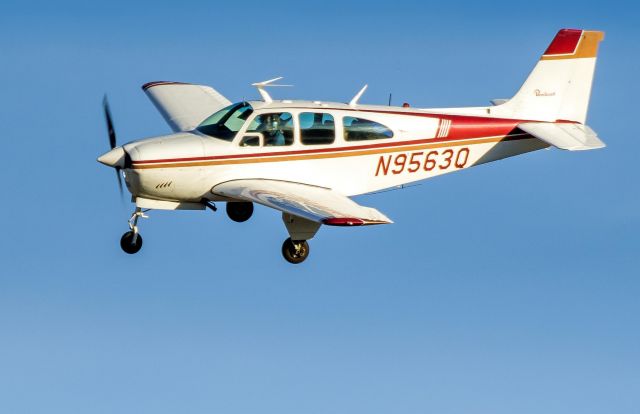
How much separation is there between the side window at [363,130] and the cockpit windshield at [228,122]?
2.03 meters

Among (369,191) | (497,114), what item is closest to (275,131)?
(369,191)

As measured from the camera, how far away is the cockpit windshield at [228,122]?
2730 centimetres

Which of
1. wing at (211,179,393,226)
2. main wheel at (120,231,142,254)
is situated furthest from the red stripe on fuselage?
main wheel at (120,231,142,254)

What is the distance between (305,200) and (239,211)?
3164 mm

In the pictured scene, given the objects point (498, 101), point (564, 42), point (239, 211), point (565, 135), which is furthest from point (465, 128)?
point (239, 211)

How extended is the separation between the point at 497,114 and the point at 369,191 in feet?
11.1

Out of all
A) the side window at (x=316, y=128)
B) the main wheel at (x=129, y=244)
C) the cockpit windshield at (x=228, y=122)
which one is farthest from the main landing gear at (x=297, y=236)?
the main wheel at (x=129, y=244)

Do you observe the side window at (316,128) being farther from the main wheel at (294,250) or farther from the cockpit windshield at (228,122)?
the main wheel at (294,250)

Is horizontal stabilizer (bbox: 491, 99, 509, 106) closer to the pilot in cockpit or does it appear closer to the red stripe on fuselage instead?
the red stripe on fuselage

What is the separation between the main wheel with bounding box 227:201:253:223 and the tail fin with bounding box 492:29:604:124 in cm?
566

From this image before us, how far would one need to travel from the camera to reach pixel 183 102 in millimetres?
32125

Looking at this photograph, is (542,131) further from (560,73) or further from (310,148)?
(310,148)

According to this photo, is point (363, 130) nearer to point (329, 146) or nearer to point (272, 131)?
point (329, 146)

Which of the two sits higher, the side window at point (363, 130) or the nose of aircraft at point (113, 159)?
the side window at point (363, 130)
